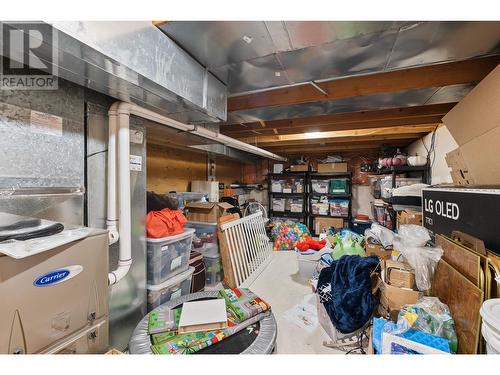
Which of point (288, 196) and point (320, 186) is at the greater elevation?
point (320, 186)

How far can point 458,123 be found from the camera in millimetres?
1520

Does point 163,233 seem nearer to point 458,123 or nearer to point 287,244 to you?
point 458,123

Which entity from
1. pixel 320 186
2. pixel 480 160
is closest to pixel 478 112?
pixel 480 160

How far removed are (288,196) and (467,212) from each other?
428 cm

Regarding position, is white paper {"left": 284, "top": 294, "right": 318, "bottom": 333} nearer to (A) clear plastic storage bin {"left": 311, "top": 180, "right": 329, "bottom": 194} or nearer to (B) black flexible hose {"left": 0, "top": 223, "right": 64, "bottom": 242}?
(B) black flexible hose {"left": 0, "top": 223, "right": 64, "bottom": 242}

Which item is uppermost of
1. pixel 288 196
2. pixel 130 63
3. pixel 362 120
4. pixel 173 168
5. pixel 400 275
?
pixel 362 120

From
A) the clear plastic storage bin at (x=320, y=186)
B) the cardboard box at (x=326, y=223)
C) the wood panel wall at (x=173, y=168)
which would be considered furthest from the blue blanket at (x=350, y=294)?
the clear plastic storage bin at (x=320, y=186)

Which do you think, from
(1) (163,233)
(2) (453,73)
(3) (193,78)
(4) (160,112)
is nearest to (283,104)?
(3) (193,78)

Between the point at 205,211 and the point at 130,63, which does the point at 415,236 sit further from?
the point at 205,211

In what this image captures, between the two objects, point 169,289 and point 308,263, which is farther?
point 308,263

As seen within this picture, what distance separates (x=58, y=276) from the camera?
79cm

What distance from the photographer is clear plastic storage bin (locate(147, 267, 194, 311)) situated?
173 centimetres

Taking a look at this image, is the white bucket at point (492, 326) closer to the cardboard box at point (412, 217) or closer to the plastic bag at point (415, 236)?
the plastic bag at point (415, 236)

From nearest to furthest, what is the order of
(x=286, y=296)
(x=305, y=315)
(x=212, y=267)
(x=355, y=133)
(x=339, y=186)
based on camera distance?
(x=305, y=315) < (x=286, y=296) < (x=212, y=267) < (x=355, y=133) < (x=339, y=186)
